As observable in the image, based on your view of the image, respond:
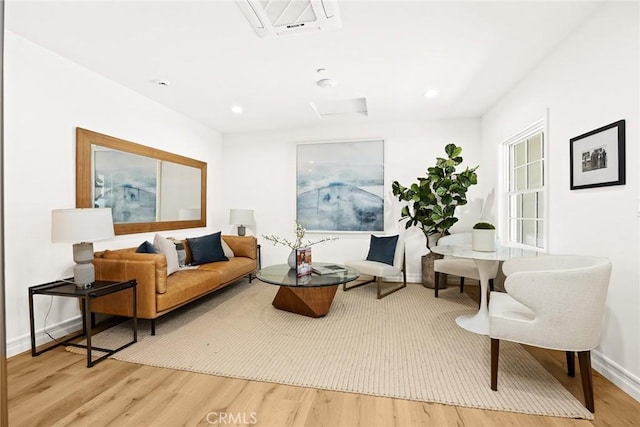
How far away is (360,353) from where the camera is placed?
8.09 feet

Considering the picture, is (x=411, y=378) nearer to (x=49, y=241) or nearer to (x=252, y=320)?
(x=252, y=320)

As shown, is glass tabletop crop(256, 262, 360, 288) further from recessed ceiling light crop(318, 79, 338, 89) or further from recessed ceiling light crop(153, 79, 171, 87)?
recessed ceiling light crop(153, 79, 171, 87)

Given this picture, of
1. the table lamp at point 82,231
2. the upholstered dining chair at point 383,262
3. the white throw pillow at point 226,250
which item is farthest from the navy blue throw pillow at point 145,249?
the upholstered dining chair at point 383,262

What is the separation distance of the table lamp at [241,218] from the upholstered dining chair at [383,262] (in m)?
1.85

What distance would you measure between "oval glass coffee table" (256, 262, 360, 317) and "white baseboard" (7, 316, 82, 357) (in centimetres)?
174

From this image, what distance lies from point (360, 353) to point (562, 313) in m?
1.38

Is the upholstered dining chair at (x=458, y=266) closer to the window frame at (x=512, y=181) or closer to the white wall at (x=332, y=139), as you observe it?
the window frame at (x=512, y=181)

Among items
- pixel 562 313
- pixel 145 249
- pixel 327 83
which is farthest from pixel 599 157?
pixel 145 249

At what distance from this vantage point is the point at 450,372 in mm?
2166

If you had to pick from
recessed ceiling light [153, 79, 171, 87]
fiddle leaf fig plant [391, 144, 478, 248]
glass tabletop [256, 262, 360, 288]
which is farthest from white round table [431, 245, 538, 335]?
recessed ceiling light [153, 79, 171, 87]

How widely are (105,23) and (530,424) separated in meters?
3.80

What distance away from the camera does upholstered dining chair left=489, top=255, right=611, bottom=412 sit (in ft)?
5.73

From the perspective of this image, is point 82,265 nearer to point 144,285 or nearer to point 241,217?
point 144,285

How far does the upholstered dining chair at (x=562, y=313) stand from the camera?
1746mm
